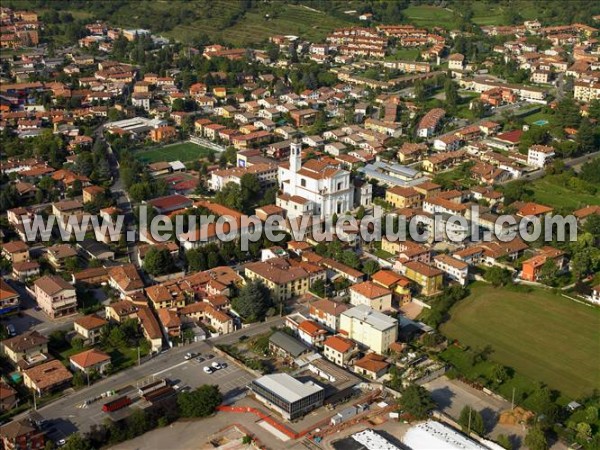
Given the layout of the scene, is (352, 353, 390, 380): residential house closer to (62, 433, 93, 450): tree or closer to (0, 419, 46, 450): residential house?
(62, 433, 93, 450): tree

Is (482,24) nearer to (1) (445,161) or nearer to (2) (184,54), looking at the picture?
(2) (184,54)

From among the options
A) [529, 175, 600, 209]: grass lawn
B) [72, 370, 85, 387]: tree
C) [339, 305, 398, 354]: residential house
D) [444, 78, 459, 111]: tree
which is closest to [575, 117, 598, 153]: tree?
[529, 175, 600, 209]: grass lawn

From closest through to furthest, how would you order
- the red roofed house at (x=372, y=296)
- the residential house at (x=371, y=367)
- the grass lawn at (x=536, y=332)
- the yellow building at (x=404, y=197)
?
1. the residential house at (x=371, y=367)
2. the grass lawn at (x=536, y=332)
3. the red roofed house at (x=372, y=296)
4. the yellow building at (x=404, y=197)

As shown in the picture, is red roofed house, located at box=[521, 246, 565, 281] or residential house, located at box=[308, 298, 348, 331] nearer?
residential house, located at box=[308, 298, 348, 331]

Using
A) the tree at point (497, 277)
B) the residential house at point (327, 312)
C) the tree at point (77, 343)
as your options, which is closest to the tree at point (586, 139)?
the tree at point (497, 277)

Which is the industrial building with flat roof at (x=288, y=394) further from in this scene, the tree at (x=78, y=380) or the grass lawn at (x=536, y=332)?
the grass lawn at (x=536, y=332)

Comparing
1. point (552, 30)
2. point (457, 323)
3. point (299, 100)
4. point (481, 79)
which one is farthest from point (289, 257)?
point (552, 30)
